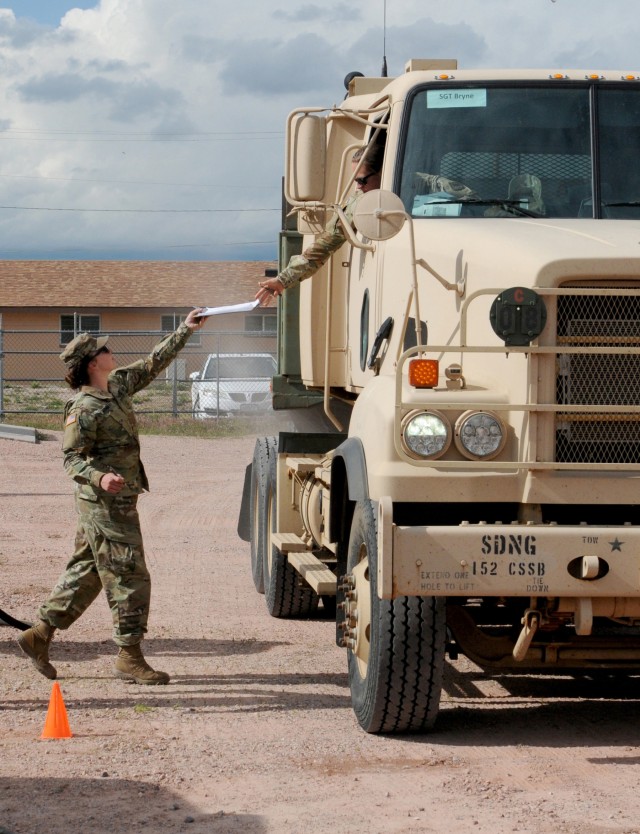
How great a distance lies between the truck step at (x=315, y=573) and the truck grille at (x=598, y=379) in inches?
73.7

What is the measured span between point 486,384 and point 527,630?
3.58 feet

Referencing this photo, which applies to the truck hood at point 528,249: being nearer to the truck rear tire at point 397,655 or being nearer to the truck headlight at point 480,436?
the truck headlight at point 480,436

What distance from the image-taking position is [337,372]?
8.73 metres

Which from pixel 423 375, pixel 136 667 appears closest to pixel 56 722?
pixel 136 667

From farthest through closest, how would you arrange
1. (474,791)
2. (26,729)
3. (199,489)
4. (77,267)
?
(77,267) → (199,489) → (26,729) → (474,791)

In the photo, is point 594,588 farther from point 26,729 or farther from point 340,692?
point 26,729

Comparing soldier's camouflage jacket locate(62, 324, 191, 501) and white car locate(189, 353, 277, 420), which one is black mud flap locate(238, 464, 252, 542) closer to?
soldier's camouflage jacket locate(62, 324, 191, 501)

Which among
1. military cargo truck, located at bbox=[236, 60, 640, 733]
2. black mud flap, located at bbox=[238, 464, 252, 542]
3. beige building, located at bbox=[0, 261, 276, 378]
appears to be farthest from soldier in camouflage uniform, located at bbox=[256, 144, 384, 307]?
beige building, located at bbox=[0, 261, 276, 378]

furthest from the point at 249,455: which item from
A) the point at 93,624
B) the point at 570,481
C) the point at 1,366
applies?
the point at 570,481

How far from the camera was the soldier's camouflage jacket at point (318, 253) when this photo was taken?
806 cm

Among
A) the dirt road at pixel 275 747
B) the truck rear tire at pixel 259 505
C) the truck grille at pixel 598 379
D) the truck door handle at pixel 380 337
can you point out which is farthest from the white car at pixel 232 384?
the truck grille at pixel 598 379

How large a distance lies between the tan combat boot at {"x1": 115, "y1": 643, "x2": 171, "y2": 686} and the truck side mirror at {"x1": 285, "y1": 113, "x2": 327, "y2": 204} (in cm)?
257

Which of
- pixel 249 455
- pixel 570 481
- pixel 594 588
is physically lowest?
pixel 249 455

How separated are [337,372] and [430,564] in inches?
124
